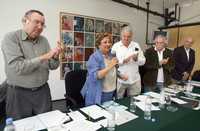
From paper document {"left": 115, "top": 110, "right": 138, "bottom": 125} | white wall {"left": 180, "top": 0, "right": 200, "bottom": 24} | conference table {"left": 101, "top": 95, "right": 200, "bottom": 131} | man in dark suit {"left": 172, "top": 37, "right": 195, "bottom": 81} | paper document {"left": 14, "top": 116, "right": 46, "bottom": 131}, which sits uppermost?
white wall {"left": 180, "top": 0, "right": 200, "bottom": 24}

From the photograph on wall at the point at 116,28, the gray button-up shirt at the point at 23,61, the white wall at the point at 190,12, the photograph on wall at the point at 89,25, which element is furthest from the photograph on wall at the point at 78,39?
the white wall at the point at 190,12

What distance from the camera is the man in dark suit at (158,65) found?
2.62m

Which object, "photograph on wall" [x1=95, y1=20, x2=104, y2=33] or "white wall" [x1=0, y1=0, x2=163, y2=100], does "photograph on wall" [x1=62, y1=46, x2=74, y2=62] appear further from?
"photograph on wall" [x1=95, y1=20, x2=104, y2=33]

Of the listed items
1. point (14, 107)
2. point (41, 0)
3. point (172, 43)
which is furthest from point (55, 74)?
point (172, 43)

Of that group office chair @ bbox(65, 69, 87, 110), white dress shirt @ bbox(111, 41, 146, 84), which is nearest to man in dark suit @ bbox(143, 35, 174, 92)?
white dress shirt @ bbox(111, 41, 146, 84)

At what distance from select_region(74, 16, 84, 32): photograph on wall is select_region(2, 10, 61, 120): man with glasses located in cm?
244

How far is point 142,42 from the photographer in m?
5.54

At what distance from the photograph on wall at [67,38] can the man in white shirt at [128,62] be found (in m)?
1.63

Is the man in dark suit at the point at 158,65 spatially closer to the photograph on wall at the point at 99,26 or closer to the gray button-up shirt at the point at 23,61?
the gray button-up shirt at the point at 23,61

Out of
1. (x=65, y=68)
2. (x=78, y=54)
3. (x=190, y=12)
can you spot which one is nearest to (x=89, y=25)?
(x=78, y=54)

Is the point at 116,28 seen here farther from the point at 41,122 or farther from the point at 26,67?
the point at 41,122

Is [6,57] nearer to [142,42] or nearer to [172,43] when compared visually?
[142,42]

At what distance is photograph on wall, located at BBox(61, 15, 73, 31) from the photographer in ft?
12.4

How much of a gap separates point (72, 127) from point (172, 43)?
5136mm
